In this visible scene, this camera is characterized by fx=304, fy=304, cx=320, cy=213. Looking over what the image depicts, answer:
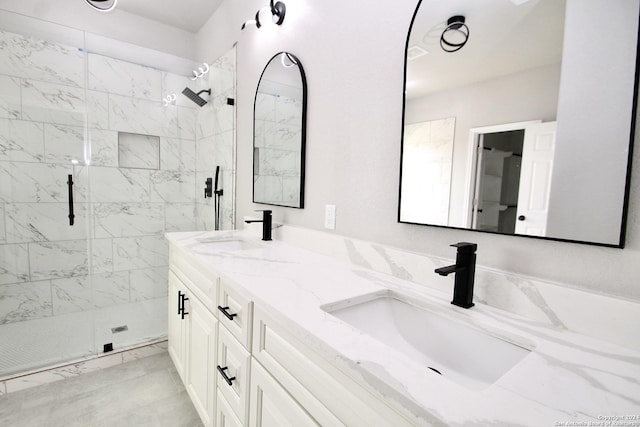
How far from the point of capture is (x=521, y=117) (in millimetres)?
836

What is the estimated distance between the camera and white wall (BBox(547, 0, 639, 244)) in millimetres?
678

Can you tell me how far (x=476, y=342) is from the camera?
760 millimetres

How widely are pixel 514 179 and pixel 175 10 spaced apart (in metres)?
3.04

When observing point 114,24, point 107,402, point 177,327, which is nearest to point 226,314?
point 177,327

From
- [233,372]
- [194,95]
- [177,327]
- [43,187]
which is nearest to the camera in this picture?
[233,372]

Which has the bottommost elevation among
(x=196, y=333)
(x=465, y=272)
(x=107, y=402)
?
(x=107, y=402)

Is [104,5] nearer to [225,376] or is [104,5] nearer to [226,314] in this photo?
[226,314]

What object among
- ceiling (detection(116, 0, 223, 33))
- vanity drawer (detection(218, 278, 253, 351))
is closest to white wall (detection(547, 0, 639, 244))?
vanity drawer (detection(218, 278, 253, 351))

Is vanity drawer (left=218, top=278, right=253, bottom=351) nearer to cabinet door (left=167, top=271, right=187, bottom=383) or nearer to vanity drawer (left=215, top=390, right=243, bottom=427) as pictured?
vanity drawer (left=215, top=390, right=243, bottom=427)

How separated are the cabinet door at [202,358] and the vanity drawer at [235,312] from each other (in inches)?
5.5

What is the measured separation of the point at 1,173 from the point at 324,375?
2962mm

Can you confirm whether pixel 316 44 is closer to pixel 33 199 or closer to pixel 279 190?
pixel 279 190

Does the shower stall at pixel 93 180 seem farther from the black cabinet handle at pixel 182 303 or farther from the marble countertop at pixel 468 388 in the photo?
the marble countertop at pixel 468 388

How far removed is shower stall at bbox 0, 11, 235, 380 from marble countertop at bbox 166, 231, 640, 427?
1705 mm
